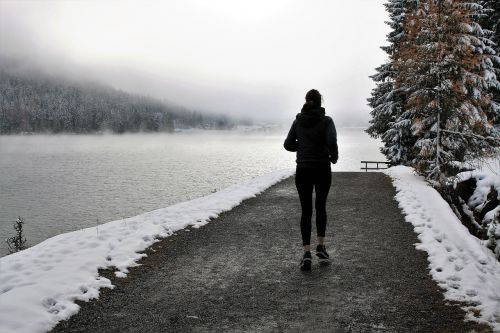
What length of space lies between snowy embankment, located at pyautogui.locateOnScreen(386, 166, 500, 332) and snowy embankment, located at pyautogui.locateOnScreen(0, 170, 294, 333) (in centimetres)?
446

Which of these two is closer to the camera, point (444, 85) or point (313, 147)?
point (313, 147)

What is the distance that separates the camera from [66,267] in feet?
18.1

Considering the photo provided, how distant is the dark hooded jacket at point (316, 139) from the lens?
552 centimetres

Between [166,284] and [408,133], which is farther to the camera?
[408,133]

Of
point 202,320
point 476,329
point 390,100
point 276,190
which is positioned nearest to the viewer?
point 476,329

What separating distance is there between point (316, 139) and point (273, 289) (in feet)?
7.14

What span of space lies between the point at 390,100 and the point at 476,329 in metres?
22.9

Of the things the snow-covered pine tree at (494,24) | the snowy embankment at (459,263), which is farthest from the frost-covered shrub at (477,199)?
the snow-covered pine tree at (494,24)

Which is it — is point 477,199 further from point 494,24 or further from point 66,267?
point 494,24

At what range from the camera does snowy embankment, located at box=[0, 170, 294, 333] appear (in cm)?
409

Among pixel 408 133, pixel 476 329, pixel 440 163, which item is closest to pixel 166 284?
pixel 476 329

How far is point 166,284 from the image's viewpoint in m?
5.28

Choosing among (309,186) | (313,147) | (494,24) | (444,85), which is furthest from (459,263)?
(494,24)

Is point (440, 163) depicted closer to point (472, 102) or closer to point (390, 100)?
point (472, 102)
